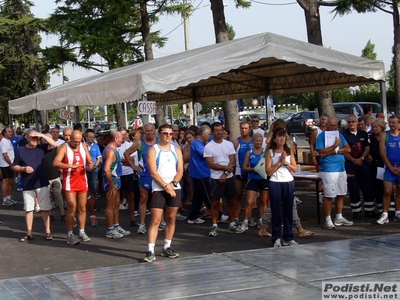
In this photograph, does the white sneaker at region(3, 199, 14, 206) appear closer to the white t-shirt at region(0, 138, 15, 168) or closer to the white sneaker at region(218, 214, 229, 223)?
the white t-shirt at region(0, 138, 15, 168)

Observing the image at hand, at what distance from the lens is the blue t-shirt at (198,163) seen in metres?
11.0

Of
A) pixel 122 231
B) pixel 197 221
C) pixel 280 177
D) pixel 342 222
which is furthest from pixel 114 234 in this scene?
pixel 342 222

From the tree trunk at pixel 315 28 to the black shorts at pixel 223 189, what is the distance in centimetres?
867

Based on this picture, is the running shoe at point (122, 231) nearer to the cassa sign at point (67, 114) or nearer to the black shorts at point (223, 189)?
the black shorts at point (223, 189)

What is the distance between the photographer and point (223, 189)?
1034 cm

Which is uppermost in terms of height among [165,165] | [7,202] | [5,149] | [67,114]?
[67,114]

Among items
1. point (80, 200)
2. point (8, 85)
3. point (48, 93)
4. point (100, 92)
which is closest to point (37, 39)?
point (8, 85)

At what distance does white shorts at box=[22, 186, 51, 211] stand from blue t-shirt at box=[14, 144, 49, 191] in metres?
0.07

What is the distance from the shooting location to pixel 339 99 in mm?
47969

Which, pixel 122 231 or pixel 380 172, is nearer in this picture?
pixel 122 231

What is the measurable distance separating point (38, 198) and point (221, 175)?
10.0 ft

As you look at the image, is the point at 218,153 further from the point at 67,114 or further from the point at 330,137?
the point at 67,114

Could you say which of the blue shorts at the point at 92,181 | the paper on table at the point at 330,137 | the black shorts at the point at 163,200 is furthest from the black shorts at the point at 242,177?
the blue shorts at the point at 92,181

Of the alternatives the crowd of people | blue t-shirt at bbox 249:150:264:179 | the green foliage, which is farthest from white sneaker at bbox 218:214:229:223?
the green foliage
